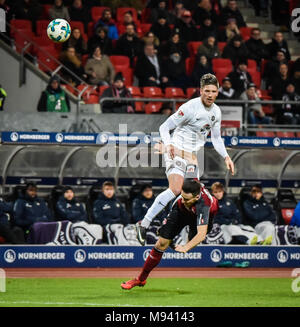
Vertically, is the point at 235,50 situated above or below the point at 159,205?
above

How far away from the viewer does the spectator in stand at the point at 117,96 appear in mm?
16562

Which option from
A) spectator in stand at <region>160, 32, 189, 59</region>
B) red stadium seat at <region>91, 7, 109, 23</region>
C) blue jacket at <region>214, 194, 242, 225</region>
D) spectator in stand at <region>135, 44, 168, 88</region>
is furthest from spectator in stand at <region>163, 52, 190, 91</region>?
blue jacket at <region>214, 194, 242, 225</region>

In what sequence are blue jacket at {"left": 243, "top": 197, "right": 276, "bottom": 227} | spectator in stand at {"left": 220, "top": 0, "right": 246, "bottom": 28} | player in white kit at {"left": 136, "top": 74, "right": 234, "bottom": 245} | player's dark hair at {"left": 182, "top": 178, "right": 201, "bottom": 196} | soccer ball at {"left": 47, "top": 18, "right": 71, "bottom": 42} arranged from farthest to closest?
spectator in stand at {"left": 220, "top": 0, "right": 246, "bottom": 28} → blue jacket at {"left": 243, "top": 197, "right": 276, "bottom": 227} → soccer ball at {"left": 47, "top": 18, "right": 71, "bottom": 42} → player in white kit at {"left": 136, "top": 74, "right": 234, "bottom": 245} → player's dark hair at {"left": 182, "top": 178, "right": 201, "bottom": 196}

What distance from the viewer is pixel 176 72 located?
19.5 meters

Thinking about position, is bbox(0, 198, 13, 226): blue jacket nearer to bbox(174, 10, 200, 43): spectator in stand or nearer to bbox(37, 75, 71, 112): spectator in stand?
bbox(37, 75, 71, 112): spectator in stand

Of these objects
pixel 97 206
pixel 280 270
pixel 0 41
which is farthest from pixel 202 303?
pixel 0 41

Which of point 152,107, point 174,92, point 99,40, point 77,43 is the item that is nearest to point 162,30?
point 99,40

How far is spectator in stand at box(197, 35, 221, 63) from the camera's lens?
20016 millimetres

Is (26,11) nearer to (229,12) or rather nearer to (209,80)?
(229,12)

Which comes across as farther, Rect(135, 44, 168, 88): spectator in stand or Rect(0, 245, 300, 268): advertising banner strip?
Rect(135, 44, 168, 88): spectator in stand

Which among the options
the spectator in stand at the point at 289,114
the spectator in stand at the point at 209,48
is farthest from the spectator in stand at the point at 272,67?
the spectator in stand at the point at 289,114

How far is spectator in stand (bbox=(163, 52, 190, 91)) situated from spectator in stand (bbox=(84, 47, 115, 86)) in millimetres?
1577

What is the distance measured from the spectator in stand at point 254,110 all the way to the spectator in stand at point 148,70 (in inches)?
78.6

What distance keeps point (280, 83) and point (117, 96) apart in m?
4.61
